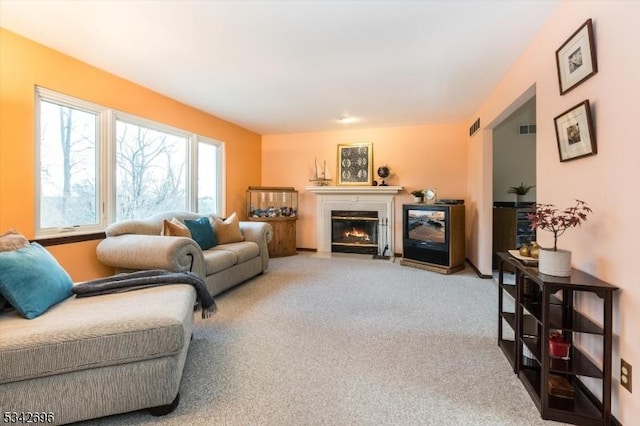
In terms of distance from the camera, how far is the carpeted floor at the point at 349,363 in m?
1.52

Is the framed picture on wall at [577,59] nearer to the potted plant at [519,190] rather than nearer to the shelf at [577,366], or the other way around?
the shelf at [577,366]

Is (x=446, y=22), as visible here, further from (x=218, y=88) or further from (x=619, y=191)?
(x=218, y=88)

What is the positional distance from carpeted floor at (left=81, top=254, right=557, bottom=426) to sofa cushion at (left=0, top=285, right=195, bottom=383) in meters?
0.36

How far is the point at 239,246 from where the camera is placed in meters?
3.81

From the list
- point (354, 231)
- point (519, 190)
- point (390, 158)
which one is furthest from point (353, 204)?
point (519, 190)

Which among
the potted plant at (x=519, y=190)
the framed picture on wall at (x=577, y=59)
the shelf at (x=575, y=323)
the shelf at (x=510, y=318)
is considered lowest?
the shelf at (x=510, y=318)

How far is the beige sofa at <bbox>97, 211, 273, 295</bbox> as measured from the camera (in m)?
2.69

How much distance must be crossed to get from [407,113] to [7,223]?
15.4ft

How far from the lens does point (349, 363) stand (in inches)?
77.7

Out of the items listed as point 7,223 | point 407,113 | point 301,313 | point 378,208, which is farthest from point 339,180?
point 7,223

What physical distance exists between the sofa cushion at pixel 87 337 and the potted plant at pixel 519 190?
16.6 ft

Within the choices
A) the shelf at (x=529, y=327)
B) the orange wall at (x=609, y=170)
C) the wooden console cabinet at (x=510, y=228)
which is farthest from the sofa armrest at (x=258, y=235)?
the wooden console cabinet at (x=510, y=228)

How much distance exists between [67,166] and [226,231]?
70.1 inches

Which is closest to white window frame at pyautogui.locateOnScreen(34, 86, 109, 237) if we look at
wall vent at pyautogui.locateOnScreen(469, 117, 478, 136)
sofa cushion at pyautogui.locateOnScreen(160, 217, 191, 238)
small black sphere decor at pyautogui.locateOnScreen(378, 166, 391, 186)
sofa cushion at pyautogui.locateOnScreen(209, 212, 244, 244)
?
sofa cushion at pyautogui.locateOnScreen(160, 217, 191, 238)
